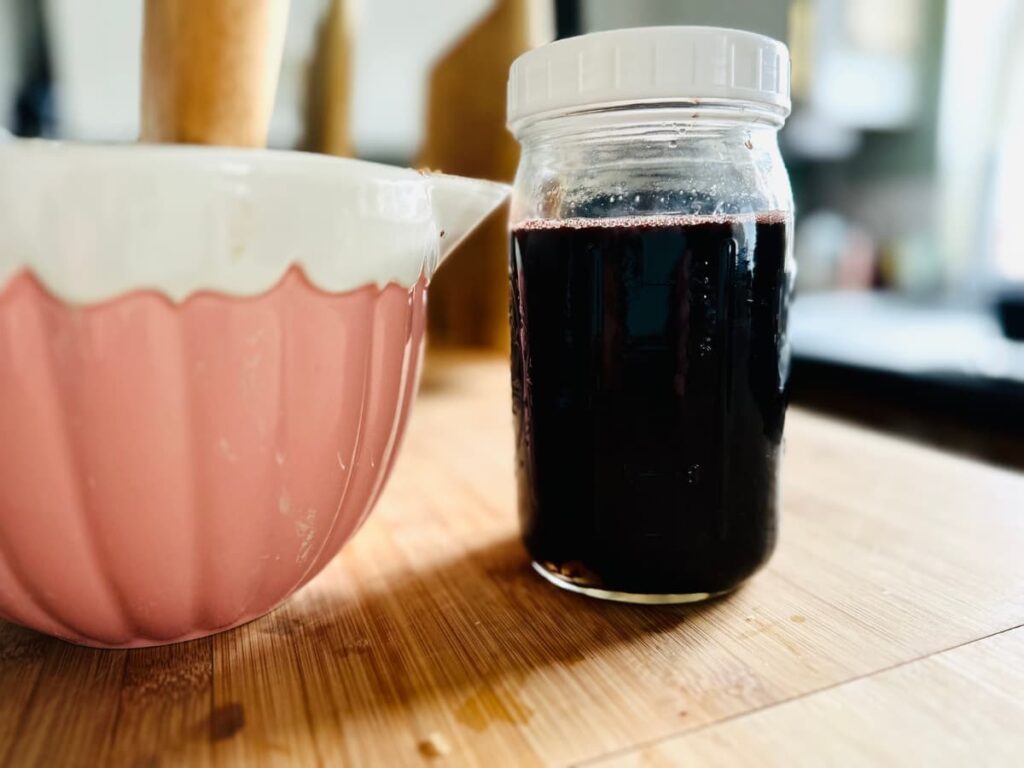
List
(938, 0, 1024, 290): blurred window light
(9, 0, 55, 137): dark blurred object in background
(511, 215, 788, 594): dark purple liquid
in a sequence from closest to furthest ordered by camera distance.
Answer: (511, 215, 788, 594): dark purple liquid → (938, 0, 1024, 290): blurred window light → (9, 0, 55, 137): dark blurred object in background

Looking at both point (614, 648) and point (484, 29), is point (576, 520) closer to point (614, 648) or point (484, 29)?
point (614, 648)

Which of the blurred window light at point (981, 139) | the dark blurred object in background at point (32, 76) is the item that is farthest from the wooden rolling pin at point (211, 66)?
the dark blurred object in background at point (32, 76)

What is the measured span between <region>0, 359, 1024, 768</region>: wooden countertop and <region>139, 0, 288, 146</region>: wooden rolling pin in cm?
22

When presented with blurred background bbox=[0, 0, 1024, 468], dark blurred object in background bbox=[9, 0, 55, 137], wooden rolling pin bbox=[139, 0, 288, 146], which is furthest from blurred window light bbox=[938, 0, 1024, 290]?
dark blurred object in background bbox=[9, 0, 55, 137]

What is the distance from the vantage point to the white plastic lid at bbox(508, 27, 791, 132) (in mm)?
317

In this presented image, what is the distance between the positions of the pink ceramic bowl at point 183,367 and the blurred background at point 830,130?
1.85ft

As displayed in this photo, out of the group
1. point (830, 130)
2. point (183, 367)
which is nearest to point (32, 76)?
point (830, 130)

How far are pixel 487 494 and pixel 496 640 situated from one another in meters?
0.20

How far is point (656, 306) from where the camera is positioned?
1.10 ft

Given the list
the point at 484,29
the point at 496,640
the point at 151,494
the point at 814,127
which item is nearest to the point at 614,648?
the point at 496,640

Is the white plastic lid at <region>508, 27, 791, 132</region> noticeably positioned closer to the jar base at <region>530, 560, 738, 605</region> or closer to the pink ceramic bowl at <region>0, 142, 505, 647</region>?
the pink ceramic bowl at <region>0, 142, 505, 647</region>

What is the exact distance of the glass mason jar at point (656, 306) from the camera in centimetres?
33

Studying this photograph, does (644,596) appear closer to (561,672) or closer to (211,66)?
(561,672)

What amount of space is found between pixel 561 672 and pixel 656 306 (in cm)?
16
